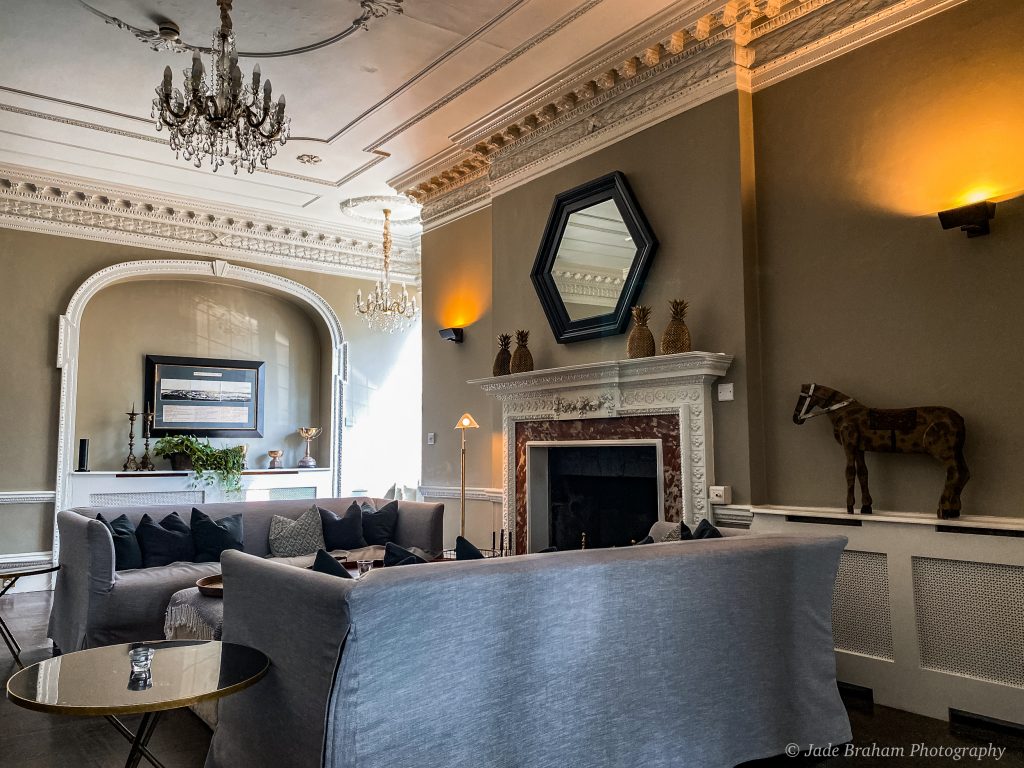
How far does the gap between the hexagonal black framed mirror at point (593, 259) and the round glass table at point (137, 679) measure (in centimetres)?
335

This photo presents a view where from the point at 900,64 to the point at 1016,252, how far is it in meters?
1.14

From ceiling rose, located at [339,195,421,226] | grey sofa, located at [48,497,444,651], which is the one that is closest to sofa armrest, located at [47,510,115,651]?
grey sofa, located at [48,497,444,651]

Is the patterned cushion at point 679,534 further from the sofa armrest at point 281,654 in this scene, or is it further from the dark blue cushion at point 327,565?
the sofa armrest at point 281,654

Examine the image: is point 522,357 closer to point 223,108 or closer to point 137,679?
point 223,108

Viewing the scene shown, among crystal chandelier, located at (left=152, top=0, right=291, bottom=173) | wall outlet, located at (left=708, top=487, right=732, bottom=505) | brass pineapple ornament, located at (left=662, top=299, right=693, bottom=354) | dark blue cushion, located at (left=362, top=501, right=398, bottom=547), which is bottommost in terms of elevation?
dark blue cushion, located at (left=362, top=501, right=398, bottom=547)

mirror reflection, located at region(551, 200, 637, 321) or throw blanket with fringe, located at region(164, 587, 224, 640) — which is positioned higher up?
mirror reflection, located at region(551, 200, 637, 321)

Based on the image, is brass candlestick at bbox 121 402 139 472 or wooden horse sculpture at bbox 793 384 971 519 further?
brass candlestick at bbox 121 402 139 472

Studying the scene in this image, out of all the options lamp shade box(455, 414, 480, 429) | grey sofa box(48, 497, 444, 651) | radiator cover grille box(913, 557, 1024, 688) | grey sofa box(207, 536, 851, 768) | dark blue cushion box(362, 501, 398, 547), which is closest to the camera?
grey sofa box(207, 536, 851, 768)

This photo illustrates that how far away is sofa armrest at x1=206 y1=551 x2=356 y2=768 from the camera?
213 centimetres

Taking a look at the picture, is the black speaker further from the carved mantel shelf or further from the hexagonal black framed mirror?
the hexagonal black framed mirror

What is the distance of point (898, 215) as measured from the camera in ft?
12.6

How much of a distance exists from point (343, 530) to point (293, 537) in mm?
356

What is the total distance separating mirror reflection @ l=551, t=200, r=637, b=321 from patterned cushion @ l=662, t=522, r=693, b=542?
1.81 m

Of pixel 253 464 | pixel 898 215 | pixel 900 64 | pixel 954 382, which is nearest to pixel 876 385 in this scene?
pixel 954 382
